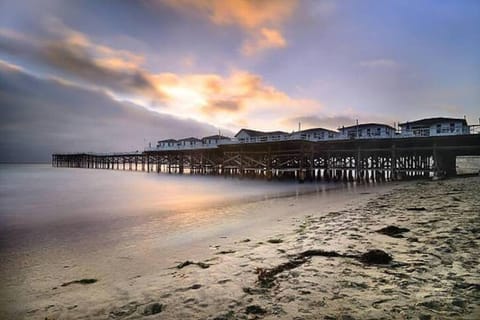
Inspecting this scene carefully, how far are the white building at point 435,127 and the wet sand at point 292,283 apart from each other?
72.5ft

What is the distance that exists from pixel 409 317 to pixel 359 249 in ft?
8.10

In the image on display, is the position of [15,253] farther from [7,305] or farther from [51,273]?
[7,305]

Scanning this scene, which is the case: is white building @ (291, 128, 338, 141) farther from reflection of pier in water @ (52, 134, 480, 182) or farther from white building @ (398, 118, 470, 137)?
white building @ (398, 118, 470, 137)

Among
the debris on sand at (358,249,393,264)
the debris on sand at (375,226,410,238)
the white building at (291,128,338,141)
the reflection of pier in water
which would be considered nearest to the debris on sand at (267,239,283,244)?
the debris on sand at (358,249,393,264)

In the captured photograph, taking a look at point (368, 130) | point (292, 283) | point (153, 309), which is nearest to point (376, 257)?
point (292, 283)

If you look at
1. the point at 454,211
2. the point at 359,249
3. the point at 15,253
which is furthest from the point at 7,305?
the point at 454,211

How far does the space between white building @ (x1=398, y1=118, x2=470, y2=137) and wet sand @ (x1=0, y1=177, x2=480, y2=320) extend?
22.1 m

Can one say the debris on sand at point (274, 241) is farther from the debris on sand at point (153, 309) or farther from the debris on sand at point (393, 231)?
the debris on sand at point (153, 309)

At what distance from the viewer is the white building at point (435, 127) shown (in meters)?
24.2

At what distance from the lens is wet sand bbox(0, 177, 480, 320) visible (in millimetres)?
3086

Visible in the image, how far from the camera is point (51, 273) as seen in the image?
559 cm

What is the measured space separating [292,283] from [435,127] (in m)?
32.6

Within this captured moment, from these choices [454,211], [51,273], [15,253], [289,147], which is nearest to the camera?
[51,273]

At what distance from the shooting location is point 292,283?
3828mm
